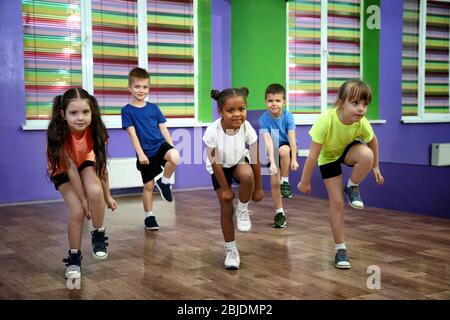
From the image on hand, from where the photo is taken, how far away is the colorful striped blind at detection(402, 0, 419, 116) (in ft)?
23.8

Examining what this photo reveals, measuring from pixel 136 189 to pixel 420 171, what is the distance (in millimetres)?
2973

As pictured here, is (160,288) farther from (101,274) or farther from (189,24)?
(189,24)

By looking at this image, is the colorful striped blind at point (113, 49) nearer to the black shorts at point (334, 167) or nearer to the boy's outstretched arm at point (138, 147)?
the boy's outstretched arm at point (138, 147)

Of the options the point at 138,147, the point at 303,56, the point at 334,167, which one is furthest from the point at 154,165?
the point at 303,56

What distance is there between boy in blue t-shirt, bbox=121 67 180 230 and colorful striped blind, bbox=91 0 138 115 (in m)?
1.91

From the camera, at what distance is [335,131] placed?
8.95ft

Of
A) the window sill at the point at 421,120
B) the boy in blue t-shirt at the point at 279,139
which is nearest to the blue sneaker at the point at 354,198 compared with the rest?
the boy in blue t-shirt at the point at 279,139

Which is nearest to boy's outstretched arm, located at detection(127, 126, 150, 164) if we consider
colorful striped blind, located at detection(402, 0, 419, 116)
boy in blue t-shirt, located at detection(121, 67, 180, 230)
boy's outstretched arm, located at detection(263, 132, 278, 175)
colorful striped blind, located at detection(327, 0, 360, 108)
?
boy in blue t-shirt, located at detection(121, 67, 180, 230)

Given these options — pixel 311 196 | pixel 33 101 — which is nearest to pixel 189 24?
pixel 33 101

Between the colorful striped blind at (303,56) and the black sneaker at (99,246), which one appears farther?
the colorful striped blind at (303,56)

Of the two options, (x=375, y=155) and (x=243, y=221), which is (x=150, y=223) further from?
(x=375, y=155)

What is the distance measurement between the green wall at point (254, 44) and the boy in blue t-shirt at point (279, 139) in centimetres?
225

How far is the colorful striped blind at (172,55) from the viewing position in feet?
19.4

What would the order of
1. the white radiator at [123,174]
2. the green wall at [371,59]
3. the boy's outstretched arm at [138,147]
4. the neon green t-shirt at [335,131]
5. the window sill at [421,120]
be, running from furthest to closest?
the window sill at [421,120] < the green wall at [371,59] < the white radiator at [123,174] < the boy's outstretched arm at [138,147] < the neon green t-shirt at [335,131]
